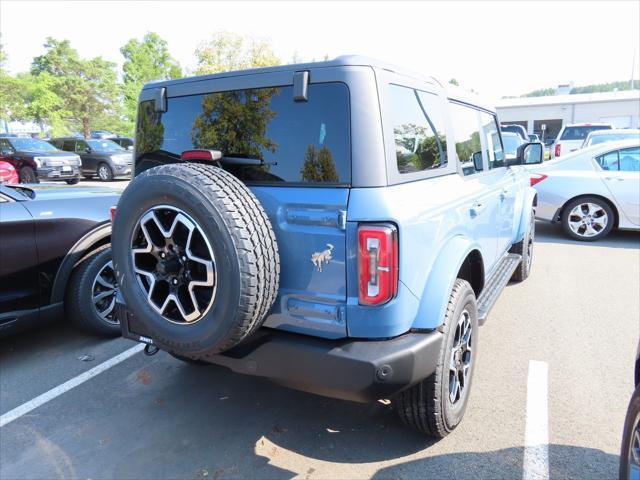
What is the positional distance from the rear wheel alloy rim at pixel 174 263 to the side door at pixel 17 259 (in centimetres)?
178

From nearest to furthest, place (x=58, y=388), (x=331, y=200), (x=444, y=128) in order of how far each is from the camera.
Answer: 1. (x=331, y=200)
2. (x=444, y=128)
3. (x=58, y=388)

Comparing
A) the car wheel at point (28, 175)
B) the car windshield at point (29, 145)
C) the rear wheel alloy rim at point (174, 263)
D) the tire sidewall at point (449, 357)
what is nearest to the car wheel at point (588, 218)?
the tire sidewall at point (449, 357)

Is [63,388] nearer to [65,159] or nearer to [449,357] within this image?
[449,357]

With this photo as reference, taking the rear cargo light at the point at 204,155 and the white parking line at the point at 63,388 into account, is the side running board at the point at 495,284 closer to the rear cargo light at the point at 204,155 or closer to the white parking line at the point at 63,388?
the rear cargo light at the point at 204,155

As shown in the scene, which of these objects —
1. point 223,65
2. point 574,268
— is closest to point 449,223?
point 574,268

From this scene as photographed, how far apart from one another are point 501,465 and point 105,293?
3369 mm

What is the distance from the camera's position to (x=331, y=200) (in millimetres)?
2148

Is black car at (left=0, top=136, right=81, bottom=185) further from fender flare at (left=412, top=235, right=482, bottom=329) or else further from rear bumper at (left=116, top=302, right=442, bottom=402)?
fender flare at (left=412, top=235, right=482, bottom=329)

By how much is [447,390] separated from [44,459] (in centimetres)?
231

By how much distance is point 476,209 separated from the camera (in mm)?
3146

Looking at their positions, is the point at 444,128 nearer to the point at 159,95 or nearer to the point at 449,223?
the point at 449,223

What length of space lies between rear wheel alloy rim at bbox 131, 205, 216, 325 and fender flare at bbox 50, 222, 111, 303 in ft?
5.92

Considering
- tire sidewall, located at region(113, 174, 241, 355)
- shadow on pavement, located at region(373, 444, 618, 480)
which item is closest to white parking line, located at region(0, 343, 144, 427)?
tire sidewall, located at region(113, 174, 241, 355)

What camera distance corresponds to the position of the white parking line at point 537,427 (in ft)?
8.08
